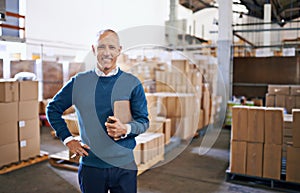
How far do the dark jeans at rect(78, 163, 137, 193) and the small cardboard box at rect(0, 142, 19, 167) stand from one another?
2677 millimetres

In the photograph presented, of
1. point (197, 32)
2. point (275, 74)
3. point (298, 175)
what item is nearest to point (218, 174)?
point (298, 175)

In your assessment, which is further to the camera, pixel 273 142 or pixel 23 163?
pixel 23 163

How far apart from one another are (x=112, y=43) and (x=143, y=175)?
2382 mm

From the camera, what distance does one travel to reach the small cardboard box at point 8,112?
362 centimetres

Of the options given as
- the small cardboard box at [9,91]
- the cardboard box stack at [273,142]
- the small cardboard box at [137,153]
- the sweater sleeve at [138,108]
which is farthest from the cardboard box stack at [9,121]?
the cardboard box stack at [273,142]

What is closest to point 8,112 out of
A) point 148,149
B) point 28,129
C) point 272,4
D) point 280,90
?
point 28,129

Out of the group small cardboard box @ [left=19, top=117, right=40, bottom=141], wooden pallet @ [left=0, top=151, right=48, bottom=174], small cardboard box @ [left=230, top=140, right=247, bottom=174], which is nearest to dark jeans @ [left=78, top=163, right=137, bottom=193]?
small cardboard box @ [left=230, top=140, right=247, bottom=174]

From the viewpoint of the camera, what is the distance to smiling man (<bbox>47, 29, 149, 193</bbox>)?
1376 millimetres

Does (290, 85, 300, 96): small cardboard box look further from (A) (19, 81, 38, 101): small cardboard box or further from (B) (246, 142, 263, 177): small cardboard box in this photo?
(A) (19, 81, 38, 101): small cardboard box

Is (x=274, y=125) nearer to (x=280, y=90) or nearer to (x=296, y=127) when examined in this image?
(x=296, y=127)

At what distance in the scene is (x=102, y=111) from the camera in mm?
1390

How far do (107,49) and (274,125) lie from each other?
7.69 ft

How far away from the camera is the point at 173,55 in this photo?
665cm

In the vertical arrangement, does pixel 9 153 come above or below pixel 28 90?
below
